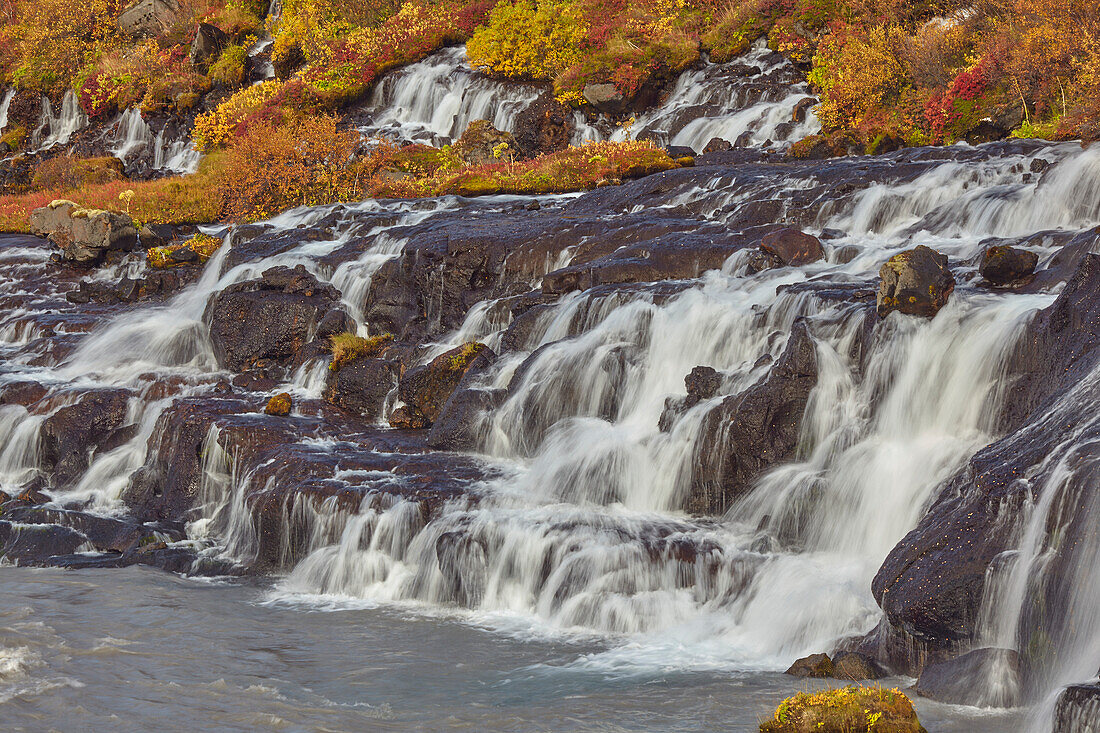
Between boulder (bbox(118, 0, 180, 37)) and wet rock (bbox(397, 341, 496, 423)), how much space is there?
37114mm

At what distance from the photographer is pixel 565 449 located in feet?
47.3

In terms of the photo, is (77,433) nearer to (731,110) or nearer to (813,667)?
(813,667)

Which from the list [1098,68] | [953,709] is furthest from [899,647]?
[1098,68]

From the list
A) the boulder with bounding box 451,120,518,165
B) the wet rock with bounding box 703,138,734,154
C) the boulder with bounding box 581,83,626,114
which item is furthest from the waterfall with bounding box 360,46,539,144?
the wet rock with bounding box 703,138,734,154

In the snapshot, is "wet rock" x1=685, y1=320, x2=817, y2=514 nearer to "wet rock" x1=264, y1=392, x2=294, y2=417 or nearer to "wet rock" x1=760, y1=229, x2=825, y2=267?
"wet rock" x1=760, y1=229, x2=825, y2=267

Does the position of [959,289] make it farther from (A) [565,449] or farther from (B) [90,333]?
(B) [90,333]

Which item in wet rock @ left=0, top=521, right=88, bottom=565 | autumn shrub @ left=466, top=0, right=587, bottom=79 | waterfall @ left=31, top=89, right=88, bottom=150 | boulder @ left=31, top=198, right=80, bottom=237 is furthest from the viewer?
waterfall @ left=31, top=89, right=88, bottom=150

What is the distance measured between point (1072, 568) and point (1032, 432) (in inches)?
73.5

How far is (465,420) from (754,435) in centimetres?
478

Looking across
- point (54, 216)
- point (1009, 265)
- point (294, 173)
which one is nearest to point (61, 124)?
point (54, 216)

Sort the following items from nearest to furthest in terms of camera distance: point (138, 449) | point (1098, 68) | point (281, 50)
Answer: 1. point (138, 449)
2. point (1098, 68)
3. point (281, 50)

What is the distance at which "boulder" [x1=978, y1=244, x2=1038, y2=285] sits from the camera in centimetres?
1364

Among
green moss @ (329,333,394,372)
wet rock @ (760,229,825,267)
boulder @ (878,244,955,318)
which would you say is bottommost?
green moss @ (329,333,394,372)

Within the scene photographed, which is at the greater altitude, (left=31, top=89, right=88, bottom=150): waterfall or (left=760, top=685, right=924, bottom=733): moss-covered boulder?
(left=31, top=89, right=88, bottom=150): waterfall
